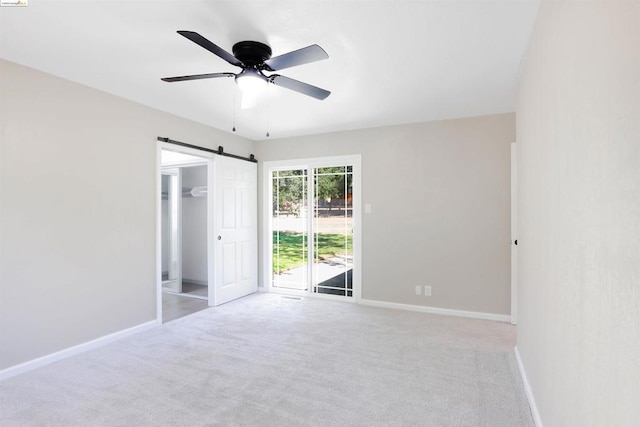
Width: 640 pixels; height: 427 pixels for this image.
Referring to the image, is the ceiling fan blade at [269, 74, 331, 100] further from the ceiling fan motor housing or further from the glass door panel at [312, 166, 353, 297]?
the glass door panel at [312, 166, 353, 297]

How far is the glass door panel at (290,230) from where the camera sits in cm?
520

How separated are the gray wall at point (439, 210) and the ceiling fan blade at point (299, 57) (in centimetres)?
265

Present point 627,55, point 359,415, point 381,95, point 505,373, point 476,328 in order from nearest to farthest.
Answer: point 627,55, point 359,415, point 505,373, point 381,95, point 476,328

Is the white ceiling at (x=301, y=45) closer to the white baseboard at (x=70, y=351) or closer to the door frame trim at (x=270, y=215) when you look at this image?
the door frame trim at (x=270, y=215)

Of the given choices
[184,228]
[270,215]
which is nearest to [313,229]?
[270,215]

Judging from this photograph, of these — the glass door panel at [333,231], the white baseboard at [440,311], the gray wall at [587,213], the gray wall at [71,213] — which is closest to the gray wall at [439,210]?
the white baseboard at [440,311]

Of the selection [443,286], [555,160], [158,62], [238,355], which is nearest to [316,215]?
[443,286]

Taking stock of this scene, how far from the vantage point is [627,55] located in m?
0.84

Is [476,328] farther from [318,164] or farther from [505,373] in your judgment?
[318,164]

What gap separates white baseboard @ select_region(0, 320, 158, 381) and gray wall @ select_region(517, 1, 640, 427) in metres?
3.74

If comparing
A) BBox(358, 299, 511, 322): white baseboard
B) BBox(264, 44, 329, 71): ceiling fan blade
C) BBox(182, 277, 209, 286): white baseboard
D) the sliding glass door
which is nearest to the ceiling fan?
BBox(264, 44, 329, 71): ceiling fan blade

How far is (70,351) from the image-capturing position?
9.74ft

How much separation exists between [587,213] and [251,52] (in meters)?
2.17

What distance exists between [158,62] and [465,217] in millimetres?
3764
